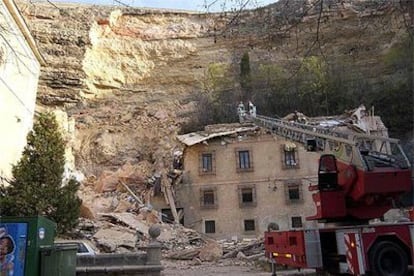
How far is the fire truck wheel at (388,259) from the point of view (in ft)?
26.4

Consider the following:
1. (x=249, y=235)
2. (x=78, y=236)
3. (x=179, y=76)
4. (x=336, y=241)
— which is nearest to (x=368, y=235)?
(x=336, y=241)

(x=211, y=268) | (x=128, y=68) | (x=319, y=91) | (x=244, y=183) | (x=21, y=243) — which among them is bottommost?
(x=211, y=268)

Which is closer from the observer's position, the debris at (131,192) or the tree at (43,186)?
the tree at (43,186)

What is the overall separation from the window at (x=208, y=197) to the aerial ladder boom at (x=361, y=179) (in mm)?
19633

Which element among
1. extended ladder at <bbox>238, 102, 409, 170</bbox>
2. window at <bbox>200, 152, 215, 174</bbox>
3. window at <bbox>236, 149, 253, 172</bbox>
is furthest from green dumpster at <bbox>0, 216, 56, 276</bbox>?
window at <bbox>236, 149, 253, 172</bbox>

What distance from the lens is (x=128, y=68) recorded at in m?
51.8

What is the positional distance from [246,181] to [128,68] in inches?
1105

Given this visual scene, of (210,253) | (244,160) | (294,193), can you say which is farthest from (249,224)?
(210,253)

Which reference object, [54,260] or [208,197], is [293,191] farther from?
[54,260]

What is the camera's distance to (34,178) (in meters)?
17.7

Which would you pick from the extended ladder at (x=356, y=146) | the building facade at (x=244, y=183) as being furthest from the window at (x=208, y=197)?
the extended ladder at (x=356, y=146)

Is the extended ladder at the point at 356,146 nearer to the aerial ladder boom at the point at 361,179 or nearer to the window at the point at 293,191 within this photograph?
the aerial ladder boom at the point at 361,179

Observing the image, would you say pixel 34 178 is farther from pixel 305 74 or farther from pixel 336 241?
pixel 305 74

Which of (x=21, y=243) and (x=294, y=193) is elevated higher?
(x=294, y=193)
